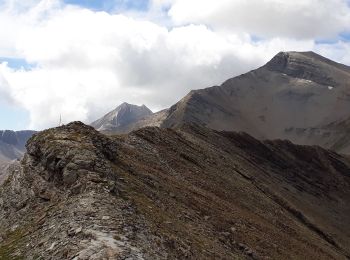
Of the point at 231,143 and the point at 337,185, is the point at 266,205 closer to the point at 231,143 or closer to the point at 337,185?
the point at 231,143

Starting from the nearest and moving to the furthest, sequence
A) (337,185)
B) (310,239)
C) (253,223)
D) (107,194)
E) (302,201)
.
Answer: (107,194), (253,223), (310,239), (302,201), (337,185)

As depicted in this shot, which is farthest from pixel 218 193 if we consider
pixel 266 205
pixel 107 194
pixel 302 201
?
pixel 302 201

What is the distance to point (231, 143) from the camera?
106 metres

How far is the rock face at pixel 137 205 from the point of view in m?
24.6

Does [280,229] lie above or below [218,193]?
below

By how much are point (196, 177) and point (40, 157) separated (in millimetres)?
20889

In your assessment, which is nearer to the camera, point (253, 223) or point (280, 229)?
point (253, 223)

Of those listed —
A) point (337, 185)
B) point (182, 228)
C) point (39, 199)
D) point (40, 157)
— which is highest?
point (40, 157)

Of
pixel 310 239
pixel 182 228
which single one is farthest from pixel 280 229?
pixel 182 228

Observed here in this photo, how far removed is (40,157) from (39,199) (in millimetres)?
5837

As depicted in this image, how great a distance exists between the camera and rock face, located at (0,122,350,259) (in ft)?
80.8

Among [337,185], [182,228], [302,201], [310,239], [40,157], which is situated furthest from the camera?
[337,185]

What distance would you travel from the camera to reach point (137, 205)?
3002cm

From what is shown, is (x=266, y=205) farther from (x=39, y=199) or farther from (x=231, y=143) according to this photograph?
(x=231, y=143)
